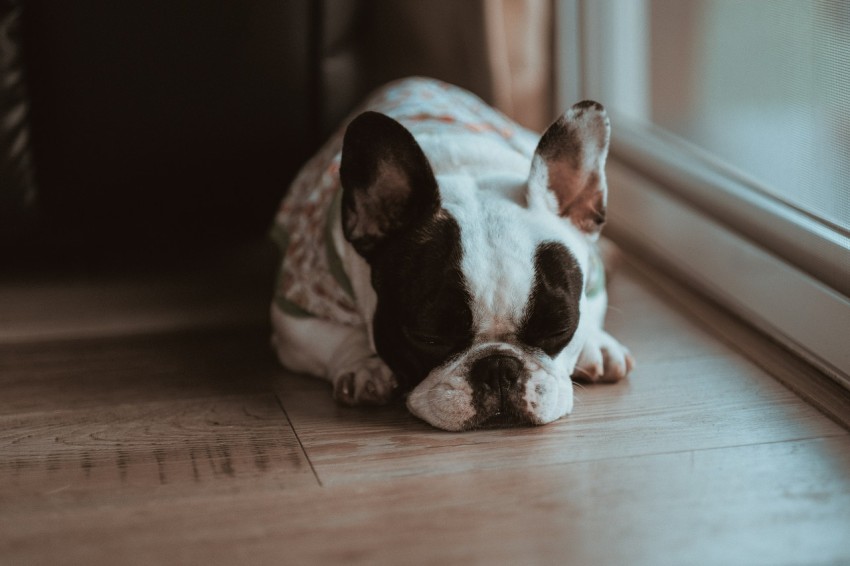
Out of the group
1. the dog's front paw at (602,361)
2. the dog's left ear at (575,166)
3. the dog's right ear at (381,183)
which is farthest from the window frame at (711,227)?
the dog's right ear at (381,183)

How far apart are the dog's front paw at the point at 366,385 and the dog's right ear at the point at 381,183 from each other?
19 cm

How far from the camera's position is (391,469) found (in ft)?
5.07

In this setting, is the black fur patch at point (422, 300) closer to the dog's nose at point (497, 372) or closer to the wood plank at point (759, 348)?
the dog's nose at point (497, 372)

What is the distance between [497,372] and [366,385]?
28cm

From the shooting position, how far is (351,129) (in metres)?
1.70

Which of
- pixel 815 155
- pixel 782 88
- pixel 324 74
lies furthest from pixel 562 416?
pixel 324 74

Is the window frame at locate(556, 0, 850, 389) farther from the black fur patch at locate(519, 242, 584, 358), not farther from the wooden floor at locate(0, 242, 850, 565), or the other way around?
the black fur patch at locate(519, 242, 584, 358)

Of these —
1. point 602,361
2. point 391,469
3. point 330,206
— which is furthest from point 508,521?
point 330,206

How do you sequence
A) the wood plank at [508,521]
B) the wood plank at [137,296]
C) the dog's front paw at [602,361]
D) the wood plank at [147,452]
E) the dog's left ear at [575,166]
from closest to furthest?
the wood plank at [508,521], the wood plank at [147,452], the dog's left ear at [575,166], the dog's front paw at [602,361], the wood plank at [137,296]

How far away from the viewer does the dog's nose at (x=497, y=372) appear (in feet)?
5.30

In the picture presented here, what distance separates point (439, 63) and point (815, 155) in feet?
3.82

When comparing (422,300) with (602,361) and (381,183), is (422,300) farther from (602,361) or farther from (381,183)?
(602,361)

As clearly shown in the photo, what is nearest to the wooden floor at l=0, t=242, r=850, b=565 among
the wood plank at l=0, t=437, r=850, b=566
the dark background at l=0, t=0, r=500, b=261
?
the wood plank at l=0, t=437, r=850, b=566

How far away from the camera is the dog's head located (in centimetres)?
163
